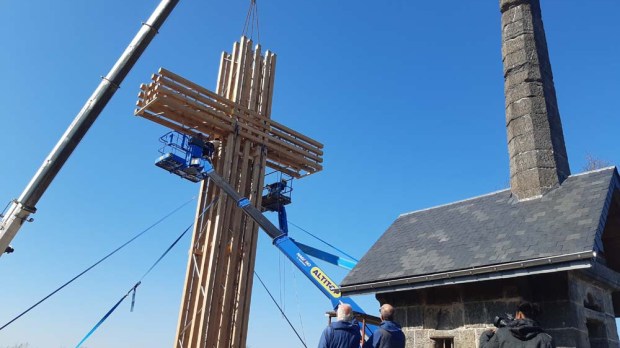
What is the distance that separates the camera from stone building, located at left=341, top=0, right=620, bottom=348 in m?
6.19

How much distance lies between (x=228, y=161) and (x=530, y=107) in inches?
297

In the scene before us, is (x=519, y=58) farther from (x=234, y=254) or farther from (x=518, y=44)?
(x=234, y=254)

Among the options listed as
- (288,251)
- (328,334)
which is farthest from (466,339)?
(288,251)

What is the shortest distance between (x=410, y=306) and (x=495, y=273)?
5.14 feet

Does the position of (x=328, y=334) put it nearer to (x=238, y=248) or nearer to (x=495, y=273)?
(x=495, y=273)

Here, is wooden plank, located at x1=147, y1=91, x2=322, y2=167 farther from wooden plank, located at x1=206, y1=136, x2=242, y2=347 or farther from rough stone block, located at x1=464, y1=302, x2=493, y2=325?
rough stone block, located at x1=464, y1=302, x2=493, y2=325

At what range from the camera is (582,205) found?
22.7 feet

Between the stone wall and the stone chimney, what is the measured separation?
207cm

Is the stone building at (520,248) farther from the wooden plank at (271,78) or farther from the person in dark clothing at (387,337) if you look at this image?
the wooden plank at (271,78)

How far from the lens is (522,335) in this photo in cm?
420

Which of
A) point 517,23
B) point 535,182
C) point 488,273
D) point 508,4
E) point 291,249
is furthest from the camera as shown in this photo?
point 291,249

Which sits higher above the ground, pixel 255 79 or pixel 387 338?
pixel 255 79

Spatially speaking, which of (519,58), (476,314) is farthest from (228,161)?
(476,314)

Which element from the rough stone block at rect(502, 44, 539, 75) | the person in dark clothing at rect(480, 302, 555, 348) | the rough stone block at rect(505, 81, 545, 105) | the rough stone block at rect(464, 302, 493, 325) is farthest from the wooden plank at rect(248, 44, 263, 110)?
the person in dark clothing at rect(480, 302, 555, 348)
